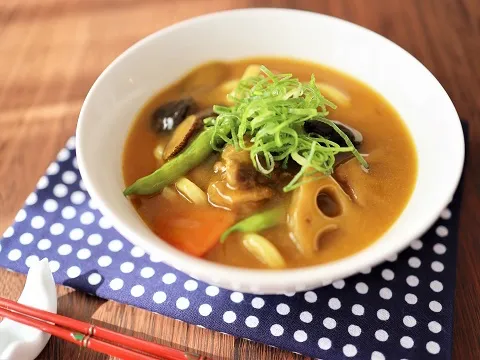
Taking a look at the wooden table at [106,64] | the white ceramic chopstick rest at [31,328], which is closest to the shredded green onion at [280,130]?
the wooden table at [106,64]

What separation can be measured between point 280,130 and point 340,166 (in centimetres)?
22

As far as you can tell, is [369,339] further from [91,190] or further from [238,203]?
[91,190]

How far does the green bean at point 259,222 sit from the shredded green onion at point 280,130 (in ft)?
0.27

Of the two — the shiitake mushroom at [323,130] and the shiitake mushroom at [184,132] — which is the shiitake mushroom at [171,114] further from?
the shiitake mushroom at [323,130]

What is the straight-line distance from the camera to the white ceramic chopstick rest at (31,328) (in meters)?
1.39

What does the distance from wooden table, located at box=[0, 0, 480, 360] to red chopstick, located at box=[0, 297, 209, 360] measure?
0.25ft

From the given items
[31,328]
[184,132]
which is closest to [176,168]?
[184,132]

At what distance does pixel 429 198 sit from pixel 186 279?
0.71 meters

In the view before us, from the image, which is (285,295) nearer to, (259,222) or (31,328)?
(259,222)

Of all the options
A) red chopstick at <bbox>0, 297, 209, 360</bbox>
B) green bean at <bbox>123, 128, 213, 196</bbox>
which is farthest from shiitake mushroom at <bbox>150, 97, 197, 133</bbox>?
red chopstick at <bbox>0, 297, 209, 360</bbox>

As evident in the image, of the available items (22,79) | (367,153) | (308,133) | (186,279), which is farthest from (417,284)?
(22,79)

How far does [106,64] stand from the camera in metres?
2.41

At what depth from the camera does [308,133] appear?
164cm

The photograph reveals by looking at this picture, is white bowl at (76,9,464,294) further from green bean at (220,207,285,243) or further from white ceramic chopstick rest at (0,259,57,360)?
white ceramic chopstick rest at (0,259,57,360)
